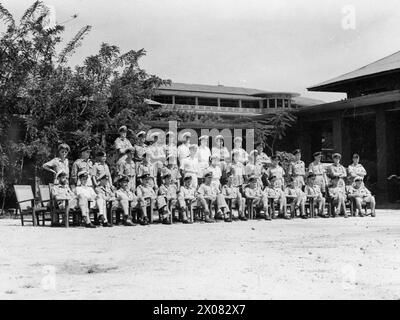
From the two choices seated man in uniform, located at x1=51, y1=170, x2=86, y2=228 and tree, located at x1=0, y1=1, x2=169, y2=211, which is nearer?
seated man in uniform, located at x1=51, y1=170, x2=86, y2=228

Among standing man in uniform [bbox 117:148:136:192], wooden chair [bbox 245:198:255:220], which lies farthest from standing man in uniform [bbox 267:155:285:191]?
standing man in uniform [bbox 117:148:136:192]

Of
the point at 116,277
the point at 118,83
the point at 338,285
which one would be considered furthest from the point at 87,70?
the point at 338,285

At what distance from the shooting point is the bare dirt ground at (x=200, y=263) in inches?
195

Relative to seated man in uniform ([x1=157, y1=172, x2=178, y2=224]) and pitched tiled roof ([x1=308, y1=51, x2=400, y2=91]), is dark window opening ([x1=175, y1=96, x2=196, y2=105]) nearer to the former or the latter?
pitched tiled roof ([x1=308, y1=51, x2=400, y2=91])

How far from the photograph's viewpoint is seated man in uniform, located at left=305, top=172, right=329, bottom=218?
46.4ft

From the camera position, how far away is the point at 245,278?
553cm

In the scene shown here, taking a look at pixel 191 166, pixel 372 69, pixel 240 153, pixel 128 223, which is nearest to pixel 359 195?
pixel 240 153

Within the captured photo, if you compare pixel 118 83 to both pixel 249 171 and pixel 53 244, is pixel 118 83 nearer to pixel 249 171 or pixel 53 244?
pixel 249 171

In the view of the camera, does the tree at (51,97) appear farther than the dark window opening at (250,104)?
No

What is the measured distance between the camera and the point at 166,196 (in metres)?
12.2

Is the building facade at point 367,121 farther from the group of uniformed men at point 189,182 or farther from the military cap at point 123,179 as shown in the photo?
the military cap at point 123,179

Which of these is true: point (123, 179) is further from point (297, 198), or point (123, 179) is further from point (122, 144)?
point (297, 198)

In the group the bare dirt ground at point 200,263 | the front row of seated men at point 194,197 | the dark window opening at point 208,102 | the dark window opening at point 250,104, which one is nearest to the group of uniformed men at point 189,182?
the front row of seated men at point 194,197
